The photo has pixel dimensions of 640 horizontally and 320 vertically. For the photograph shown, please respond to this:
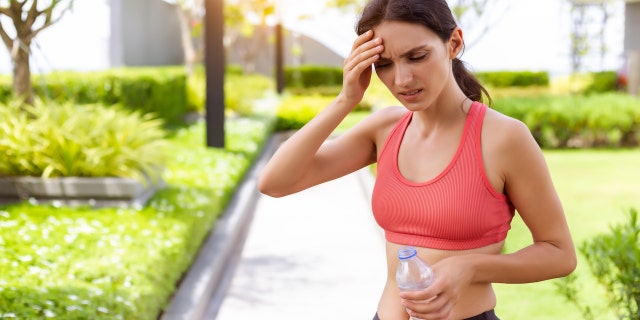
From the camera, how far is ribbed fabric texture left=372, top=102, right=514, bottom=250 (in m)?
1.85

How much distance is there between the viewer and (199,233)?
7.07 meters

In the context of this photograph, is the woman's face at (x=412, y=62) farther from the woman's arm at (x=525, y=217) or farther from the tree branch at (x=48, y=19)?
the tree branch at (x=48, y=19)

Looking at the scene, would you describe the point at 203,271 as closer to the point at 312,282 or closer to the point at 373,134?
the point at 312,282

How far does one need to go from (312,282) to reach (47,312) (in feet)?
10.0

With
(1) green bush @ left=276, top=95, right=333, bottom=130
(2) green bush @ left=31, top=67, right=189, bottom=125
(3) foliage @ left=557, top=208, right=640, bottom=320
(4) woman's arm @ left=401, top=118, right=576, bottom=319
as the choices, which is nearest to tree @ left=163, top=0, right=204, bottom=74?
(1) green bush @ left=276, top=95, right=333, bottom=130

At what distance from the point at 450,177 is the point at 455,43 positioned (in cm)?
32

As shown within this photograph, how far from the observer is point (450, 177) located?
1.87 meters

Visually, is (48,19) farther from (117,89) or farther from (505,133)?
(505,133)

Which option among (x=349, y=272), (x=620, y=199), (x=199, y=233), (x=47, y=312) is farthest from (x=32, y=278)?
(x=620, y=199)

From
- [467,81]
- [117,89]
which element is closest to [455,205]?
[467,81]

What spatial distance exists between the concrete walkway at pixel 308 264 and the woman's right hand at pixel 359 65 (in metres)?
3.85

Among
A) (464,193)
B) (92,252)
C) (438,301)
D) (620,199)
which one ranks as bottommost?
(620,199)

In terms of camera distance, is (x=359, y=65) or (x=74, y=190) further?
(x=74, y=190)

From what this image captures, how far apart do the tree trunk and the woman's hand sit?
657 cm
